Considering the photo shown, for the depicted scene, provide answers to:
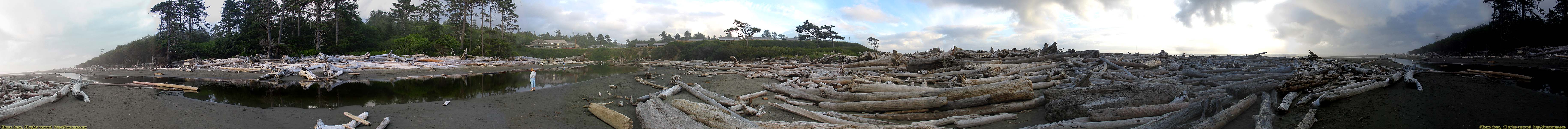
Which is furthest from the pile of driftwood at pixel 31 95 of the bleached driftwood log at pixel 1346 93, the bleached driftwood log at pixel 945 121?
the bleached driftwood log at pixel 1346 93

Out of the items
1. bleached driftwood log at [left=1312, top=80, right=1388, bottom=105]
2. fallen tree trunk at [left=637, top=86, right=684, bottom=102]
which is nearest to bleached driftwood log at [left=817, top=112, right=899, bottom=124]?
fallen tree trunk at [left=637, top=86, right=684, bottom=102]

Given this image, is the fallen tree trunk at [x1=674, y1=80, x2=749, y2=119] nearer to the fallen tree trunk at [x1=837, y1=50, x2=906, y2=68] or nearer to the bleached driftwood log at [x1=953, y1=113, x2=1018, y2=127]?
the bleached driftwood log at [x1=953, y1=113, x2=1018, y2=127]

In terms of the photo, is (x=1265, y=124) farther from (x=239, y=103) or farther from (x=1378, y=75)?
(x=239, y=103)

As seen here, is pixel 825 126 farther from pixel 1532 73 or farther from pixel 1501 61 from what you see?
pixel 1501 61

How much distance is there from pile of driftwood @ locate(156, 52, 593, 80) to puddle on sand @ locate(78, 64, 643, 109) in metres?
1.49

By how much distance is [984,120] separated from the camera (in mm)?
5805

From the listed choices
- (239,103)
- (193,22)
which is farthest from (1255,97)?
(193,22)

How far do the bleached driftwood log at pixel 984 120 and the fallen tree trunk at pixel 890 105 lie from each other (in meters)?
0.74

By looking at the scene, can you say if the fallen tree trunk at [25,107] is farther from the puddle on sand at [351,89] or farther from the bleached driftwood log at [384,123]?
the bleached driftwood log at [384,123]

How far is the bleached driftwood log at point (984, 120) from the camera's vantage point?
18.3 feet

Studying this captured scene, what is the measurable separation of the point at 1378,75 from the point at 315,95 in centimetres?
1811

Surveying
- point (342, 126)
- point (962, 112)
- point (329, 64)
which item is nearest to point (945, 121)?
point (962, 112)

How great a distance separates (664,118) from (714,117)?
584 mm

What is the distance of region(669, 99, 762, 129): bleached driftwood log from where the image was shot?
5.70 meters
